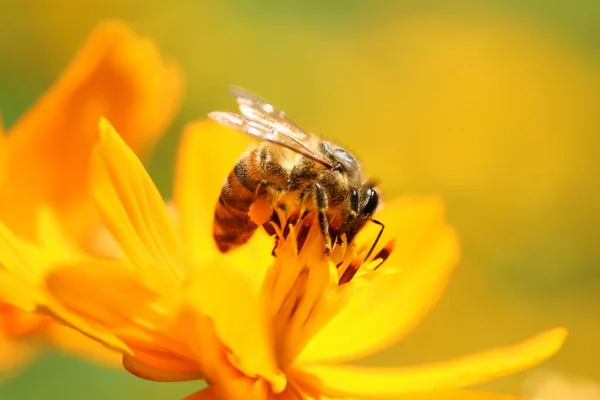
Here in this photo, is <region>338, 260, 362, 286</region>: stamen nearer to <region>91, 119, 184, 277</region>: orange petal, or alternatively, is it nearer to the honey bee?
the honey bee

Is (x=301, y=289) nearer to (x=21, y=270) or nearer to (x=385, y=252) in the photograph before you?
(x=385, y=252)

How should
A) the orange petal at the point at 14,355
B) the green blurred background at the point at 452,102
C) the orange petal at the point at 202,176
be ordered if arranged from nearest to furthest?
the orange petal at the point at 202,176 < the orange petal at the point at 14,355 < the green blurred background at the point at 452,102

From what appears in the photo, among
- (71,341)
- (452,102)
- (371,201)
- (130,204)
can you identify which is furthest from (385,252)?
(452,102)

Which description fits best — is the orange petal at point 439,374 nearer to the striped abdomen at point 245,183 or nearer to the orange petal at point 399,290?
the orange petal at point 399,290

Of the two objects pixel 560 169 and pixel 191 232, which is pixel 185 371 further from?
pixel 560 169

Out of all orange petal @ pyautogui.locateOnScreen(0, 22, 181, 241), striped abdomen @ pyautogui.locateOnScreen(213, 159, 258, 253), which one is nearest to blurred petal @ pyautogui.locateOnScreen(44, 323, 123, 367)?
orange petal @ pyautogui.locateOnScreen(0, 22, 181, 241)

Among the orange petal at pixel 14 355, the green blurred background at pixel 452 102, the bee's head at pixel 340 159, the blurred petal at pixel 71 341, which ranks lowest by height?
the orange petal at pixel 14 355

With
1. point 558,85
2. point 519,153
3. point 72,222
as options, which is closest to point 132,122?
point 72,222

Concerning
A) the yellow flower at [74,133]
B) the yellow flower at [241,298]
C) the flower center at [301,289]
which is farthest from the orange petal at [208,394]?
the yellow flower at [74,133]
